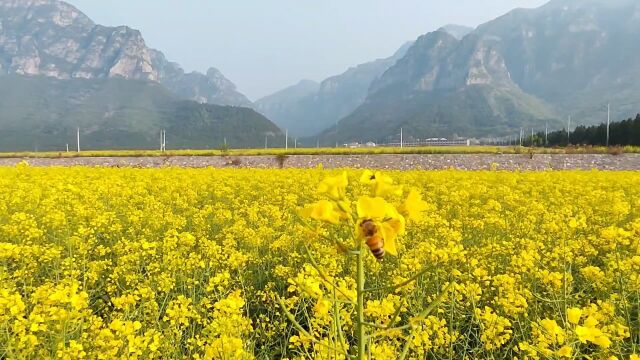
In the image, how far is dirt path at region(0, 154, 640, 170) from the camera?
20.2m

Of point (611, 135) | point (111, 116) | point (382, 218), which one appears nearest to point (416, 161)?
point (382, 218)

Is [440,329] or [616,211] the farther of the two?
[616,211]

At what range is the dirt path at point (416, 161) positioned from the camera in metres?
20.2

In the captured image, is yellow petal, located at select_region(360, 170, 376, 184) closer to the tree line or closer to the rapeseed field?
the rapeseed field

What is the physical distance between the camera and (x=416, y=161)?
874 inches

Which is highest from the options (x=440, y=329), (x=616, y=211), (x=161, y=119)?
(x=161, y=119)

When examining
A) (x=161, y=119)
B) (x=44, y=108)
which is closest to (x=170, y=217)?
(x=161, y=119)

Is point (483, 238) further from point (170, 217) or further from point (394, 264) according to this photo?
point (170, 217)

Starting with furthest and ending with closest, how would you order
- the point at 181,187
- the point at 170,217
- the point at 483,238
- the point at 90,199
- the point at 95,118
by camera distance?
1. the point at 95,118
2. the point at 181,187
3. the point at 90,199
4. the point at 170,217
5. the point at 483,238

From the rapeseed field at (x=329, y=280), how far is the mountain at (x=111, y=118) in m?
115

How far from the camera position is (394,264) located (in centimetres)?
461

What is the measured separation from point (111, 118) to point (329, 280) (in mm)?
154574

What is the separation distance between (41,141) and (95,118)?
2872 cm

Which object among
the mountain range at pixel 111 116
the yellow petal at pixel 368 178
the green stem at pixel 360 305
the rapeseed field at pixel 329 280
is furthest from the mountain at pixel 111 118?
the green stem at pixel 360 305
